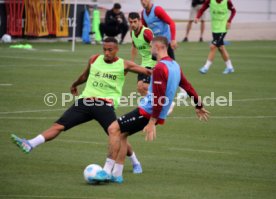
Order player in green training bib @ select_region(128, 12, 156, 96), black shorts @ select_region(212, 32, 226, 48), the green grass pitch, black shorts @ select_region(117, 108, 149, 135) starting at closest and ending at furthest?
the green grass pitch
black shorts @ select_region(117, 108, 149, 135)
player in green training bib @ select_region(128, 12, 156, 96)
black shorts @ select_region(212, 32, 226, 48)

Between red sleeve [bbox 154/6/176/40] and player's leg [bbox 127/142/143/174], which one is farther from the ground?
red sleeve [bbox 154/6/176/40]

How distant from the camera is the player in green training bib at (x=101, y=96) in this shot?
11.8 metres

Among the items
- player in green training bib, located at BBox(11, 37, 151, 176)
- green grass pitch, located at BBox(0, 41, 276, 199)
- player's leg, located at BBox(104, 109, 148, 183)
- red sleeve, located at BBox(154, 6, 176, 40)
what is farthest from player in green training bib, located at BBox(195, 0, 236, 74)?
player's leg, located at BBox(104, 109, 148, 183)

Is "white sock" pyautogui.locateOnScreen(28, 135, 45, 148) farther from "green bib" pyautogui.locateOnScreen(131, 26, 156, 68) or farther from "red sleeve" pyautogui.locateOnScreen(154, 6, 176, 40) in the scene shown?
"red sleeve" pyautogui.locateOnScreen(154, 6, 176, 40)

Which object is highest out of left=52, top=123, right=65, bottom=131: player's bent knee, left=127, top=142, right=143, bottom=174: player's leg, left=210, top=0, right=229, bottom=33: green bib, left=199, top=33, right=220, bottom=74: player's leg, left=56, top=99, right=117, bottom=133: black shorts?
left=56, top=99, right=117, bottom=133: black shorts

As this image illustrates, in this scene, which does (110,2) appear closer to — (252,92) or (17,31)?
(17,31)

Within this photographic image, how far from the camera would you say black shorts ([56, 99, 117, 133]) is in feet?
38.6

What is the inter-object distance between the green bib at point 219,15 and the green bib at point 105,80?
47.5ft

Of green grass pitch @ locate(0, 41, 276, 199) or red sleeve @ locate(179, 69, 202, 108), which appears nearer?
green grass pitch @ locate(0, 41, 276, 199)

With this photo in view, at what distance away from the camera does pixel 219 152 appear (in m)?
13.9

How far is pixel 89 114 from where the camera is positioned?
39.0 ft

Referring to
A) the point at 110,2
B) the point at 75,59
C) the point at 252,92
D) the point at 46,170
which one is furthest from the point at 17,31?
the point at 46,170

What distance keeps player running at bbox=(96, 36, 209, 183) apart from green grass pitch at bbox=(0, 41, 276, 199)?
0.31m

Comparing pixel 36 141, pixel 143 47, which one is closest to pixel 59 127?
pixel 36 141
